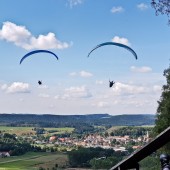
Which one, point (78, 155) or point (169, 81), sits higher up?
point (169, 81)

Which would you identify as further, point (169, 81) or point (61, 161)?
point (61, 161)

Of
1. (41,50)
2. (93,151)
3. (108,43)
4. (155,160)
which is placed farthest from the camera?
(93,151)

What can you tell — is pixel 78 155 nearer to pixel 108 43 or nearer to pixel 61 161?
pixel 61 161

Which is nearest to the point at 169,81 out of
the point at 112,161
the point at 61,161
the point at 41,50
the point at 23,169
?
the point at 41,50

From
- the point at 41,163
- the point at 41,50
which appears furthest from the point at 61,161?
the point at 41,50

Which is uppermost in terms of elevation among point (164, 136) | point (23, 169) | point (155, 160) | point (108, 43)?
point (108, 43)

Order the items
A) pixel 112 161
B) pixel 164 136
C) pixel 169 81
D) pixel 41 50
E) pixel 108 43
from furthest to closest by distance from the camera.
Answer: pixel 112 161, pixel 169 81, pixel 41 50, pixel 108 43, pixel 164 136
